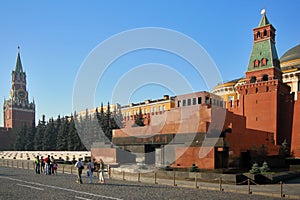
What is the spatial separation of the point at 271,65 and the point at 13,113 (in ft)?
232

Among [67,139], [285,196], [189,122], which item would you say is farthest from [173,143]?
[67,139]

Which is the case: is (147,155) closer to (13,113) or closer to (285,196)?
(285,196)

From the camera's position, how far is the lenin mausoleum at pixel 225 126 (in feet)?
70.7

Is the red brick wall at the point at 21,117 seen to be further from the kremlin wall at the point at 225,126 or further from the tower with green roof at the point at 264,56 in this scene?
the tower with green roof at the point at 264,56

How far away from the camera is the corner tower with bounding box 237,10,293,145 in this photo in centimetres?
3756

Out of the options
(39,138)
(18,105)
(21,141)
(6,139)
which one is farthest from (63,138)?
(18,105)

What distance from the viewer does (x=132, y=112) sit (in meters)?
74.9

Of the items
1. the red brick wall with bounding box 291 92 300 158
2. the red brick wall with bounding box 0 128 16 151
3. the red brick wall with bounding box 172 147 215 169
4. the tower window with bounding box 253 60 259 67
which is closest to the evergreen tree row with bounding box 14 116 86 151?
the red brick wall with bounding box 0 128 16 151

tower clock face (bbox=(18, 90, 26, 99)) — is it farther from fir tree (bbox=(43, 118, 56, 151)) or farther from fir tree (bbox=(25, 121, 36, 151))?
fir tree (bbox=(43, 118, 56, 151))

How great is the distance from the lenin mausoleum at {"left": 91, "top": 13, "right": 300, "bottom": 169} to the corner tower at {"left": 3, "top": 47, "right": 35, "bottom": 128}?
61.7 metres

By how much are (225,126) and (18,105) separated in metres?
76.1

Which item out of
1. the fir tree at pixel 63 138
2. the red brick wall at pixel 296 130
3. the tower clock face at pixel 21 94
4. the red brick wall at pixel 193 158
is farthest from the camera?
the tower clock face at pixel 21 94

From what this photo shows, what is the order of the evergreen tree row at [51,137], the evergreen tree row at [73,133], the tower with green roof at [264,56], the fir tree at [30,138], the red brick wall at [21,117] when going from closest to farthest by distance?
1. the tower with green roof at [264,56]
2. the evergreen tree row at [73,133]
3. the evergreen tree row at [51,137]
4. the fir tree at [30,138]
5. the red brick wall at [21,117]

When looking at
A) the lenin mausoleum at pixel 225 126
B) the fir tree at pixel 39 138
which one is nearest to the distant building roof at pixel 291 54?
the lenin mausoleum at pixel 225 126
